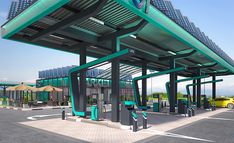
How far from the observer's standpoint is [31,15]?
40.2ft

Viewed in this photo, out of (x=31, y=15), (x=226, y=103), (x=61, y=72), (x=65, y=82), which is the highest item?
(x=31, y=15)

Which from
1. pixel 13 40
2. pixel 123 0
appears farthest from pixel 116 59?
pixel 13 40

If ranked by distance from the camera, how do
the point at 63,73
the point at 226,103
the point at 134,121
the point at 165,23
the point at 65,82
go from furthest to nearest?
1. the point at 63,73
2. the point at 65,82
3. the point at 226,103
4. the point at 165,23
5. the point at 134,121

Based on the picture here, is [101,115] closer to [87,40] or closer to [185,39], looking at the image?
[87,40]

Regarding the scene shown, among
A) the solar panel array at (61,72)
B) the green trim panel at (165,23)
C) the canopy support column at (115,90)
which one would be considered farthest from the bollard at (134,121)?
the solar panel array at (61,72)

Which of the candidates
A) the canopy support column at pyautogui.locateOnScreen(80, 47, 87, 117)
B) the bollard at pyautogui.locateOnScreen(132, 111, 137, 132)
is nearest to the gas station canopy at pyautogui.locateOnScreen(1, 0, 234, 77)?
the canopy support column at pyautogui.locateOnScreen(80, 47, 87, 117)

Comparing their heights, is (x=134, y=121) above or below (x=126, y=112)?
below

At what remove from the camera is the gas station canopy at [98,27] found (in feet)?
36.3

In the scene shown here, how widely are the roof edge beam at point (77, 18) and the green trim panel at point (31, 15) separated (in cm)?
133

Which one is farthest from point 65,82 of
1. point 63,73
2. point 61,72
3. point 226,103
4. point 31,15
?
point 31,15

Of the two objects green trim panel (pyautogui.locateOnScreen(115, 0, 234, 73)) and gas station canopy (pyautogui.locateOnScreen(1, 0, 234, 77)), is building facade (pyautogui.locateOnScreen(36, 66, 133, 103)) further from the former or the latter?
green trim panel (pyautogui.locateOnScreen(115, 0, 234, 73))

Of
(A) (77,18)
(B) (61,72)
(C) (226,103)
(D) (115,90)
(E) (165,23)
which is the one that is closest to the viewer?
(A) (77,18)

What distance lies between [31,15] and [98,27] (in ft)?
13.7

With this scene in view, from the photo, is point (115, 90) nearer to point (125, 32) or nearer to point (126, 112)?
point (126, 112)
